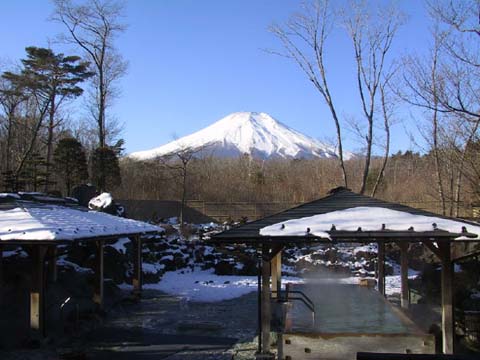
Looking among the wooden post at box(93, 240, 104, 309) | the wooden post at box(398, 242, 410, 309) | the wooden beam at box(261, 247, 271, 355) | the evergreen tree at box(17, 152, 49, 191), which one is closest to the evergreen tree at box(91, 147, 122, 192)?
the evergreen tree at box(17, 152, 49, 191)

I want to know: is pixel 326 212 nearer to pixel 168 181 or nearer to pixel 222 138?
pixel 168 181

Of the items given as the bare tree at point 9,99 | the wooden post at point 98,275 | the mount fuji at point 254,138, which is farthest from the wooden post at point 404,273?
the mount fuji at point 254,138

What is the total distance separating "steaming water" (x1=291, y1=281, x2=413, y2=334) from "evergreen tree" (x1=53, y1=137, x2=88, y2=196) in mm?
12982

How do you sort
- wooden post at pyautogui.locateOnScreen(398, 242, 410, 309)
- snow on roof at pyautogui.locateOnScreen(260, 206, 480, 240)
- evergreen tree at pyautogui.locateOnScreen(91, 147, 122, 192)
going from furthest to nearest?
evergreen tree at pyautogui.locateOnScreen(91, 147, 122, 192) → wooden post at pyautogui.locateOnScreen(398, 242, 410, 309) → snow on roof at pyautogui.locateOnScreen(260, 206, 480, 240)

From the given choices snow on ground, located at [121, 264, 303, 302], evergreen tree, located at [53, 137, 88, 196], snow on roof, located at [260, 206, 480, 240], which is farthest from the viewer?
evergreen tree, located at [53, 137, 88, 196]

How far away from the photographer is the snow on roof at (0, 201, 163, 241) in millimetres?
8258

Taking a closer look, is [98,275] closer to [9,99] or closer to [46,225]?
[46,225]

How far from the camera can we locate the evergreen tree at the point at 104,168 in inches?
925

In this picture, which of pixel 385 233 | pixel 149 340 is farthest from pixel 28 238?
pixel 385 233

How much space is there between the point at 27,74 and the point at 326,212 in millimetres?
22325

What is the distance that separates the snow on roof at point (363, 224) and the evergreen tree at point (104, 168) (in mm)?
17568

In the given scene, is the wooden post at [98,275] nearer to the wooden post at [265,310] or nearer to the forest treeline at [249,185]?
the wooden post at [265,310]

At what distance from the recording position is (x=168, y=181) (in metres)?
31.5

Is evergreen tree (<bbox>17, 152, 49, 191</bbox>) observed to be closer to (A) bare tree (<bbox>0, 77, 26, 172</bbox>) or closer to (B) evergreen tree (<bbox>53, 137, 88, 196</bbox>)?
(B) evergreen tree (<bbox>53, 137, 88, 196</bbox>)
